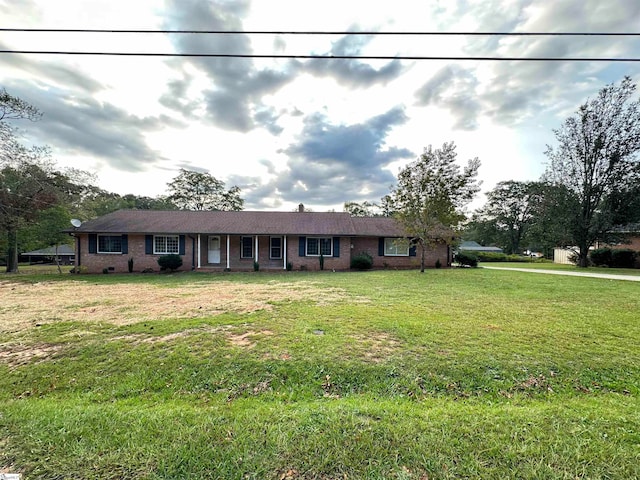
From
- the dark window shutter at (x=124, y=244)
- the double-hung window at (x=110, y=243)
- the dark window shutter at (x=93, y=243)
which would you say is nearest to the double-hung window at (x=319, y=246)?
the dark window shutter at (x=124, y=244)

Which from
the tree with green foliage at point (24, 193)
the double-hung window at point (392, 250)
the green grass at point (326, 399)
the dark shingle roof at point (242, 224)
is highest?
the tree with green foliage at point (24, 193)

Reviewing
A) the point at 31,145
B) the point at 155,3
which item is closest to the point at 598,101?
the point at 155,3

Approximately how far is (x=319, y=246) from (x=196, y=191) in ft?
88.8

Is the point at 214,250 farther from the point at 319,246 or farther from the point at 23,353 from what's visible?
the point at 23,353

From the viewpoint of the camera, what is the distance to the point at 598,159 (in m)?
20.7

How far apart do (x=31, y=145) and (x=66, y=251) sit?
2216cm

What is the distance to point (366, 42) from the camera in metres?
6.69

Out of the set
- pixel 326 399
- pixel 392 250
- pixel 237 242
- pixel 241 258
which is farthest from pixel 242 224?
pixel 326 399

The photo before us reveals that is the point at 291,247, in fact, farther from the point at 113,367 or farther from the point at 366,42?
the point at 113,367

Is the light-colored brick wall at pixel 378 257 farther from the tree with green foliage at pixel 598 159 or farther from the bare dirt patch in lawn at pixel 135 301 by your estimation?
the tree with green foliage at pixel 598 159

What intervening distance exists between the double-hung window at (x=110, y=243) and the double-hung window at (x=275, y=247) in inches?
363

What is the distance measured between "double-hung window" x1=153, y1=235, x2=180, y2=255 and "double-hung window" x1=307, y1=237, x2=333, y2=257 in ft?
27.4

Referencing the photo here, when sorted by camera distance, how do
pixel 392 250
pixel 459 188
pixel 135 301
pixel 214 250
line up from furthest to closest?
pixel 392 250 → pixel 214 250 → pixel 459 188 → pixel 135 301

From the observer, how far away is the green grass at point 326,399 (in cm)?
225
